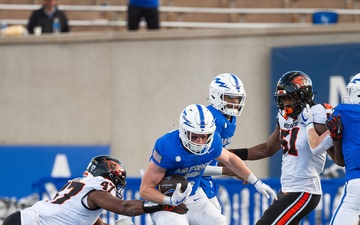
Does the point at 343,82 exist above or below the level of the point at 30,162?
above

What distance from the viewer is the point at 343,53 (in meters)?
11.8

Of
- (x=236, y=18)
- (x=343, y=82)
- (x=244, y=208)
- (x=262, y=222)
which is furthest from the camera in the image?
(x=236, y=18)

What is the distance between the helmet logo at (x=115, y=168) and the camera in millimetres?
7281

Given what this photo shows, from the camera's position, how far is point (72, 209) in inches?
283

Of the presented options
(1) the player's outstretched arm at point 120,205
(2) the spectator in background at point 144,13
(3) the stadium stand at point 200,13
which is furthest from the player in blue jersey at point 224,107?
(3) the stadium stand at point 200,13

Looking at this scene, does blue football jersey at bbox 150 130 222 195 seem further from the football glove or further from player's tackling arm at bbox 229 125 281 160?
player's tackling arm at bbox 229 125 281 160

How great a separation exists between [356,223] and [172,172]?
1465mm

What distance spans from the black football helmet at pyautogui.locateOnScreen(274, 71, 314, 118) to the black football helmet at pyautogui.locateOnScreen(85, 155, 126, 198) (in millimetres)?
1482

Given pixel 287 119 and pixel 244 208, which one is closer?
pixel 287 119

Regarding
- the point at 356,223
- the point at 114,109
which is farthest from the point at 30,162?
the point at 356,223

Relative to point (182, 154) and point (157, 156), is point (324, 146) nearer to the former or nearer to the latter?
point (182, 154)

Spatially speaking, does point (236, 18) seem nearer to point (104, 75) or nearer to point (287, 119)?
point (104, 75)

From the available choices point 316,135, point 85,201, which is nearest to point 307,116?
point 316,135

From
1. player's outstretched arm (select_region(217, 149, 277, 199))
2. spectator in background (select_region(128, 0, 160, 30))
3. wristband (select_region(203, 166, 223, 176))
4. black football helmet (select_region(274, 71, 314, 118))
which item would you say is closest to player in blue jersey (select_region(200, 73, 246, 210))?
wristband (select_region(203, 166, 223, 176))
